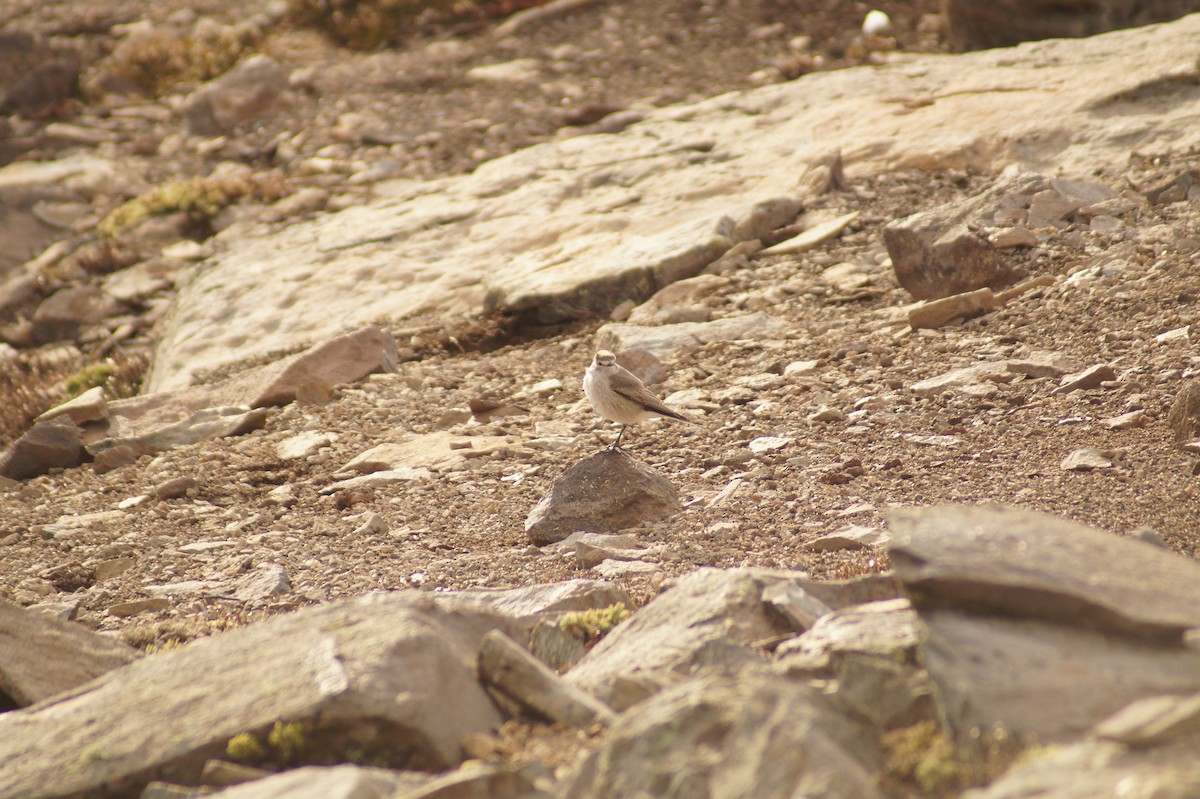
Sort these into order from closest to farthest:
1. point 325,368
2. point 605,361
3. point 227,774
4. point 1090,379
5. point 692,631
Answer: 1. point 227,774
2. point 692,631
3. point 1090,379
4. point 605,361
5. point 325,368

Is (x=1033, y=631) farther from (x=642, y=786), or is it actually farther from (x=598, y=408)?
(x=598, y=408)

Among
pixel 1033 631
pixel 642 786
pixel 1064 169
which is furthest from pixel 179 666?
pixel 1064 169

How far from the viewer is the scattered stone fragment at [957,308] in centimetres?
930

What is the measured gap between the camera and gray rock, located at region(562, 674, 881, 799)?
10.3 feet

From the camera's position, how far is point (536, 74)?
1961cm

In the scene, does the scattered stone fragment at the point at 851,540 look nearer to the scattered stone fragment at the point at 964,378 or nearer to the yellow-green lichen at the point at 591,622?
the yellow-green lichen at the point at 591,622

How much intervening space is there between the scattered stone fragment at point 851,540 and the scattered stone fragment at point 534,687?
7.76ft

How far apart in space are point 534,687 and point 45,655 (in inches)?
113

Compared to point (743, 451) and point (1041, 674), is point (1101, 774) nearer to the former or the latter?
point (1041, 674)

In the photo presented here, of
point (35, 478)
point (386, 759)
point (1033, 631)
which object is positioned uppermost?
point (1033, 631)

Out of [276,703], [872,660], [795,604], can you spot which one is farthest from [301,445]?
[872,660]

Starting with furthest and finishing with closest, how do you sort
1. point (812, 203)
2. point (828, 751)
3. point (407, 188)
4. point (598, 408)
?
point (407, 188) < point (812, 203) < point (598, 408) < point (828, 751)

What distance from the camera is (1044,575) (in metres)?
3.62

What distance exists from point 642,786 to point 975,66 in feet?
42.9
